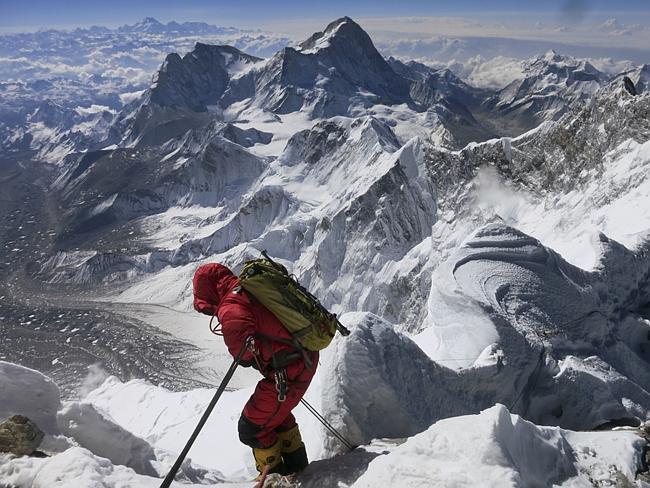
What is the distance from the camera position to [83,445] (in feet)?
30.1

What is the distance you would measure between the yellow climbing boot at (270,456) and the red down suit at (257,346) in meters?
0.10

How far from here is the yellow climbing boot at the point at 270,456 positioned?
22.8 ft

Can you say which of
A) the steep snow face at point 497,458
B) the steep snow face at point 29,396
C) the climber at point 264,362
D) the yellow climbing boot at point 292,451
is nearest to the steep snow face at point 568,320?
the steep snow face at point 497,458

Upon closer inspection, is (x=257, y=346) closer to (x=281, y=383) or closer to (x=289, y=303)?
(x=281, y=383)

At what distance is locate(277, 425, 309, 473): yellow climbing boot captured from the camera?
23.1ft

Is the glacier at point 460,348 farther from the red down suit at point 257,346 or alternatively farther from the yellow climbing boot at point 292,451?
the red down suit at point 257,346

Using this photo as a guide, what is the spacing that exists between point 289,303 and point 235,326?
84 cm

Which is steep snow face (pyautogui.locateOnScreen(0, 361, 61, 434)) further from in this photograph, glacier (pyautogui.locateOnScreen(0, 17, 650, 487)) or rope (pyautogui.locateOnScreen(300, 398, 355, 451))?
rope (pyautogui.locateOnScreen(300, 398, 355, 451))

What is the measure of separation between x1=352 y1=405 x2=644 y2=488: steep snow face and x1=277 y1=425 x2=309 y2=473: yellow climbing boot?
1.73m

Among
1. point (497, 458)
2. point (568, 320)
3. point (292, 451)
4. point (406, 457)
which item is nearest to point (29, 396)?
point (292, 451)

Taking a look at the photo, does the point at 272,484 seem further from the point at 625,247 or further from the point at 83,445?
the point at 625,247

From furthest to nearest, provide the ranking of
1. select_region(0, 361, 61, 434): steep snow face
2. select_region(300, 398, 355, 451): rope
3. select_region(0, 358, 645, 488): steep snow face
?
select_region(0, 361, 61, 434): steep snow face, select_region(300, 398, 355, 451): rope, select_region(0, 358, 645, 488): steep snow face

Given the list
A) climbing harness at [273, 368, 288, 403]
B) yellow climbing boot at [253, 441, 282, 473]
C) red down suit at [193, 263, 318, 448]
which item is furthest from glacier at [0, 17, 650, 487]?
climbing harness at [273, 368, 288, 403]

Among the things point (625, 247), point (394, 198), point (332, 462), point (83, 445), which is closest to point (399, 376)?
point (332, 462)
